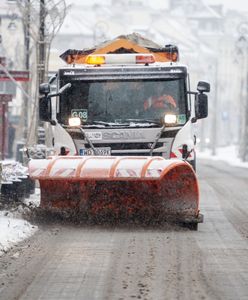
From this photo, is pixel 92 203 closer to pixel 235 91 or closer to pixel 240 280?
pixel 240 280

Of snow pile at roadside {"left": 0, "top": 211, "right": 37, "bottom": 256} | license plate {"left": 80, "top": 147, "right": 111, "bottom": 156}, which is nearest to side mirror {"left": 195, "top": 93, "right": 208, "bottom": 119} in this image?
license plate {"left": 80, "top": 147, "right": 111, "bottom": 156}

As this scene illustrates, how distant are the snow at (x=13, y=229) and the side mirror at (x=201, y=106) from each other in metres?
3.15

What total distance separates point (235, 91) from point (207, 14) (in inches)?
759

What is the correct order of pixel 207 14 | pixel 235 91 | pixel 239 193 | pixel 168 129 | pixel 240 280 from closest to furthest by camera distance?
pixel 240 280
pixel 168 129
pixel 239 193
pixel 235 91
pixel 207 14

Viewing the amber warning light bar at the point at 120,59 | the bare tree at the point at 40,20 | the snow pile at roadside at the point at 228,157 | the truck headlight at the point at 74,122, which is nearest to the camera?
the truck headlight at the point at 74,122

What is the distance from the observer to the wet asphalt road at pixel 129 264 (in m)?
9.38

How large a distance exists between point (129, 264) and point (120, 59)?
683 cm

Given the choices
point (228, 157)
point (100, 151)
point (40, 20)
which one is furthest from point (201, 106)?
point (228, 157)

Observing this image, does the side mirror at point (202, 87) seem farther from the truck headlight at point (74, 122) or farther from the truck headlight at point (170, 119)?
the truck headlight at point (74, 122)

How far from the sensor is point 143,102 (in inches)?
661

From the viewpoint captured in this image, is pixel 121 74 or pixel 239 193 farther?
pixel 239 193

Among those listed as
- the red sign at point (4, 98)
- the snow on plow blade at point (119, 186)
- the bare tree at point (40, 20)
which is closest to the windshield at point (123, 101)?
the snow on plow blade at point (119, 186)

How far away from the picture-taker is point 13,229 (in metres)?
13.9

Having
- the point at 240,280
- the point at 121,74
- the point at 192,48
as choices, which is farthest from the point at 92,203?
the point at 192,48
